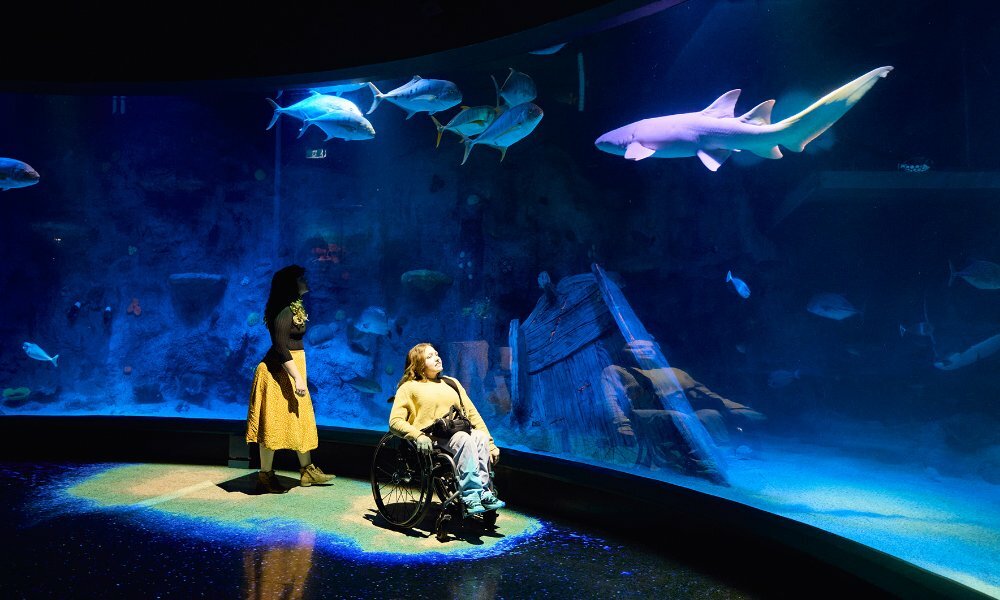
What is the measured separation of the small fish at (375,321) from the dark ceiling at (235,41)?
321 centimetres

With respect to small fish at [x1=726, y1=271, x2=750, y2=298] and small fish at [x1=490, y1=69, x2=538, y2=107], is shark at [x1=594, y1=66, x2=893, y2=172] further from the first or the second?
small fish at [x1=726, y1=271, x2=750, y2=298]

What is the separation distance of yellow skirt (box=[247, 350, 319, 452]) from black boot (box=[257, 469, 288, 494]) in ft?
0.95

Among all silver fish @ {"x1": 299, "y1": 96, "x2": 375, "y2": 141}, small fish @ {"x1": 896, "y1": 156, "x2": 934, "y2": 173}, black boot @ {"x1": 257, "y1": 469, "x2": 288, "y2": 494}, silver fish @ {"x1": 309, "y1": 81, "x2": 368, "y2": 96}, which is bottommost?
black boot @ {"x1": 257, "y1": 469, "x2": 288, "y2": 494}

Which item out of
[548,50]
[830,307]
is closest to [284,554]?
[548,50]

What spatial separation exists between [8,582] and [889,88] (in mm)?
6425

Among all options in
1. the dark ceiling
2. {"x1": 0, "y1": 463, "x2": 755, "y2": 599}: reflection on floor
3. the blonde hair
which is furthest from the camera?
the dark ceiling

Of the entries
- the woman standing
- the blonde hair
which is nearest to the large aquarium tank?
the blonde hair

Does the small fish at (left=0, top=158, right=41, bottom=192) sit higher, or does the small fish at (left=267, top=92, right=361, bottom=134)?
the small fish at (left=267, top=92, right=361, bottom=134)

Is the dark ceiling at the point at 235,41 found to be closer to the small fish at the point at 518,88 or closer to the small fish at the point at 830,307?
the small fish at the point at 518,88

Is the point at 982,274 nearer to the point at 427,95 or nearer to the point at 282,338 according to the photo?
the point at 427,95

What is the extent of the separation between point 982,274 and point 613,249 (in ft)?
9.89

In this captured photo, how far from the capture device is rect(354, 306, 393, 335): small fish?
842 centimetres

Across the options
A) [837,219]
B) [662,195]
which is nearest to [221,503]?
[662,195]

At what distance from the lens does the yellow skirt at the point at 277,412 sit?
4.84 m
